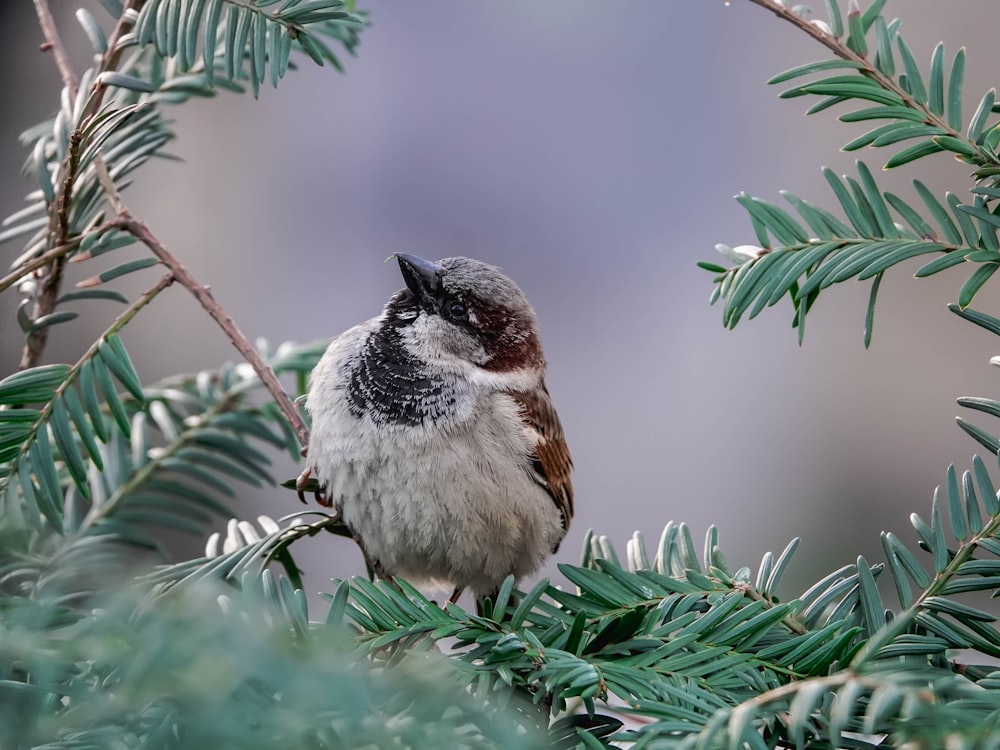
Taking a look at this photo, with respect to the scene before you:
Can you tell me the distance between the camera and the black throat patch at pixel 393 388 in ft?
4.27

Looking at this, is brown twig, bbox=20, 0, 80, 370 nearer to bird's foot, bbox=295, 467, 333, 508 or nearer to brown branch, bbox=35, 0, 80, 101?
brown branch, bbox=35, 0, 80, 101

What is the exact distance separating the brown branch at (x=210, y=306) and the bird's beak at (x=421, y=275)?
394 millimetres

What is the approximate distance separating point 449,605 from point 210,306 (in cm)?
49

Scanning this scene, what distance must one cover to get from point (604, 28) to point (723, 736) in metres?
3.33

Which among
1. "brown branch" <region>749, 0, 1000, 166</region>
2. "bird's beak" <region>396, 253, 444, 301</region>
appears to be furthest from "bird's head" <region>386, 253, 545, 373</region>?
"brown branch" <region>749, 0, 1000, 166</region>

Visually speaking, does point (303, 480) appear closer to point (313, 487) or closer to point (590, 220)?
point (313, 487)

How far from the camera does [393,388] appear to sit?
1347 mm

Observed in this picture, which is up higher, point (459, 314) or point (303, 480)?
point (459, 314)

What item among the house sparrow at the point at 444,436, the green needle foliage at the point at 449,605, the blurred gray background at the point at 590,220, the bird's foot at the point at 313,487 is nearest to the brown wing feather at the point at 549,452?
the house sparrow at the point at 444,436

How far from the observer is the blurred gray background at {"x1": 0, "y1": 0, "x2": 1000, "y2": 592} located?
3.34m

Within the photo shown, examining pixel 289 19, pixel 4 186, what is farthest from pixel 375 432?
pixel 4 186

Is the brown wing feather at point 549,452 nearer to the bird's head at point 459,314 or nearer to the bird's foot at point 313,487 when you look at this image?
the bird's head at point 459,314

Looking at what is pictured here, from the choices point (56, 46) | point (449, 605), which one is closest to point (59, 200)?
point (56, 46)

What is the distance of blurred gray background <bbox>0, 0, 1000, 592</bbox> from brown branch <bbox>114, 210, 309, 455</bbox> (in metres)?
2.31
